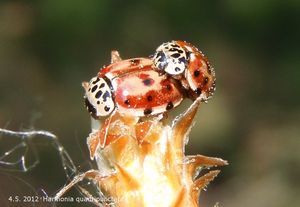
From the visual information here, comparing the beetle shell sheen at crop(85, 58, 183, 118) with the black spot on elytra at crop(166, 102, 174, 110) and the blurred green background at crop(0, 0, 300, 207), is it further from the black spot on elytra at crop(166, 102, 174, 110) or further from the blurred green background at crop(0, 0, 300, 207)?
the blurred green background at crop(0, 0, 300, 207)

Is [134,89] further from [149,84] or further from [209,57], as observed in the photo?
[209,57]

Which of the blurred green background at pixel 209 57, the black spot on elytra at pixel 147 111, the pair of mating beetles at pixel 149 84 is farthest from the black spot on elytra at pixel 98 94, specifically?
the blurred green background at pixel 209 57

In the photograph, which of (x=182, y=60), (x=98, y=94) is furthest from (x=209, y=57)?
(x=98, y=94)

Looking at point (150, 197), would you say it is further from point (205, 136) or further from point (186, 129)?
point (205, 136)

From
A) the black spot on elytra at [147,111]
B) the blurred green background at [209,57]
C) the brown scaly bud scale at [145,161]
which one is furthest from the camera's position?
the blurred green background at [209,57]

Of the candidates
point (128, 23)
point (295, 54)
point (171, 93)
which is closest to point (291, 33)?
point (295, 54)

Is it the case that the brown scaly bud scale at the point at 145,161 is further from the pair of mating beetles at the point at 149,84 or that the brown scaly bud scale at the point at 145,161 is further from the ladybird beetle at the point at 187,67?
the ladybird beetle at the point at 187,67
